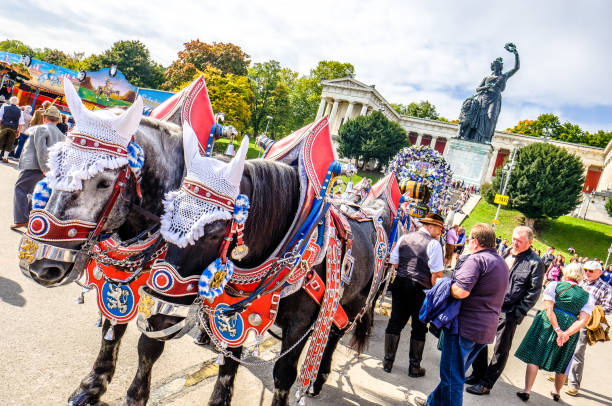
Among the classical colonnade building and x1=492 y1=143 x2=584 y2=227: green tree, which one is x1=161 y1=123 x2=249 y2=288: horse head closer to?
x1=492 y1=143 x2=584 y2=227: green tree

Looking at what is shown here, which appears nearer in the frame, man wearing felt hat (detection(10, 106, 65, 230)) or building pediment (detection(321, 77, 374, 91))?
man wearing felt hat (detection(10, 106, 65, 230))

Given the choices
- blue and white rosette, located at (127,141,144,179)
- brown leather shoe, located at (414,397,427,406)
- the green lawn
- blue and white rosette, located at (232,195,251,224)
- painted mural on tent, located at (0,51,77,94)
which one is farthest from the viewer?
the green lawn

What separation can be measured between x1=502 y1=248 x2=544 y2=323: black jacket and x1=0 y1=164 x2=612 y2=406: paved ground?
4.08 feet

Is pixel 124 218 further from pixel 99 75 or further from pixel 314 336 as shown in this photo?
pixel 99 75

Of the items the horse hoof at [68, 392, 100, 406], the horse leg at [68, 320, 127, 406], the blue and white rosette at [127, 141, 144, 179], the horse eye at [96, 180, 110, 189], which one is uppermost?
the blue and white rosette at [127, 141, 144, 179]

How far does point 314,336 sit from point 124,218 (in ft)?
5.16

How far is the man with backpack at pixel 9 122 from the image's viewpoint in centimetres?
990

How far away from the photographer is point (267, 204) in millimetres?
2400

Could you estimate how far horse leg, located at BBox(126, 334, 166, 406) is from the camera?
225 centimetres

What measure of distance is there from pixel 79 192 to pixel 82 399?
1690 millimetres

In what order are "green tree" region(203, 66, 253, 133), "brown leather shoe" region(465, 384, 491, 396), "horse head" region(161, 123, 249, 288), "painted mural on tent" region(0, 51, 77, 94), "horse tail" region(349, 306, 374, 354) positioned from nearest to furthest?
"horse head" region(161, 123, 249, 288) → "horse tail" region(349, 306, 374, 354) → "brown leather shoe" region(465, 384, 491, 396) → "painted mural on tent" region(0, 51, 77, 94) → "green tree" region(203, 66, 253, 133)

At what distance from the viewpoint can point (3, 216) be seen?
20.7ft

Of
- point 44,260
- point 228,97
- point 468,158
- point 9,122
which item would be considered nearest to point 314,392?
point 44,260

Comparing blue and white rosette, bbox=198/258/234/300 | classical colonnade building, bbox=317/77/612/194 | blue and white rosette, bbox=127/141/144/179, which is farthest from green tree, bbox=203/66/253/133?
blue and white rosette, bbox=198/258/234/300
